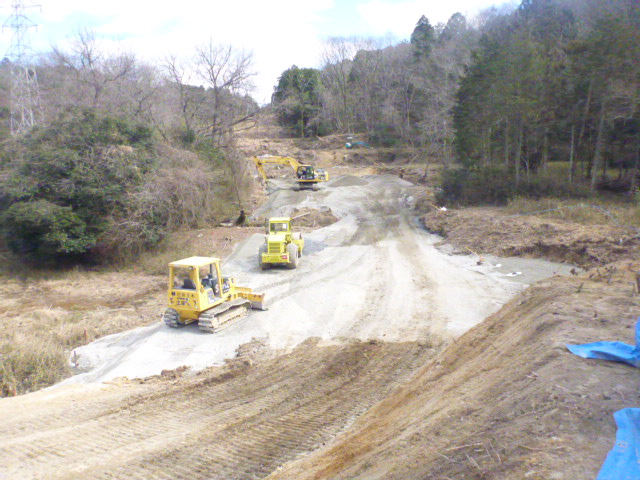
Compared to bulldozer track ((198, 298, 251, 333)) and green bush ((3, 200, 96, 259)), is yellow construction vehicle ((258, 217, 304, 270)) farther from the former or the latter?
green bush ((3, 200, 96, 259))

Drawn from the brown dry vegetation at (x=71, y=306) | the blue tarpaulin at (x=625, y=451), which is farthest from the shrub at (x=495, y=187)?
the blue tarpaulin at (x=625, y=451)

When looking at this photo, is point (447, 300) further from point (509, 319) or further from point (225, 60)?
point (225, 60)

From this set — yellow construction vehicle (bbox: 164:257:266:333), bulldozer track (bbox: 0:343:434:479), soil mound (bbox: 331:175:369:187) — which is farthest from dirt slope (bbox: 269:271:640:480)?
soil mound (bbox: 331:175:369:187)

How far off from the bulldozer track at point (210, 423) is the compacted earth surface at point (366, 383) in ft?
0.12

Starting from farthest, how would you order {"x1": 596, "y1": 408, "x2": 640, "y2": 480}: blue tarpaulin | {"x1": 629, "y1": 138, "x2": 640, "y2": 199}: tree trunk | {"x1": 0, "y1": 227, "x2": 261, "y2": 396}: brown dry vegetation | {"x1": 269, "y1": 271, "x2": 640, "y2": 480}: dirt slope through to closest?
{"x1": 629, "y1": 138, "x2": 640, "y2": 199}: tree trunk, {"x1": 0, "y1": 227, "x2": 261, "y2": 396}: brown dry vegetation, {"x1": 269, "y1": 271, "x2": 640, "y2": 480}: dirt slope, {"x1": 596, "y1": 408, "x2": 640, "y2": 480}: blue tarpaulin

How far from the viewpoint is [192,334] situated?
41.0 feet

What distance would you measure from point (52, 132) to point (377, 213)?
2032 centimetres

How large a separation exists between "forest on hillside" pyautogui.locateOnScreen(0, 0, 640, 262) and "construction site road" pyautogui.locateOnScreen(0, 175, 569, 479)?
838cm

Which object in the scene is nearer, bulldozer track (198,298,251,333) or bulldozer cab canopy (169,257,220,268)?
bulldozer cab canopy (169,257,220,268)

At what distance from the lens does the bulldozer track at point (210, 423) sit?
259 inches

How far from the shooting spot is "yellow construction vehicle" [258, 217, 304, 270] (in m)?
18.8

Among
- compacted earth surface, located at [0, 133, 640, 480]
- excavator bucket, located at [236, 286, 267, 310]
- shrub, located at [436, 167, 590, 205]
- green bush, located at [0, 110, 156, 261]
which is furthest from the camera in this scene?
shrub, located at [436, 167, 590, 205]

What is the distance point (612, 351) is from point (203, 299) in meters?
9.64

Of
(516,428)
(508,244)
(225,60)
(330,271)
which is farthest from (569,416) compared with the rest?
(225,60)
